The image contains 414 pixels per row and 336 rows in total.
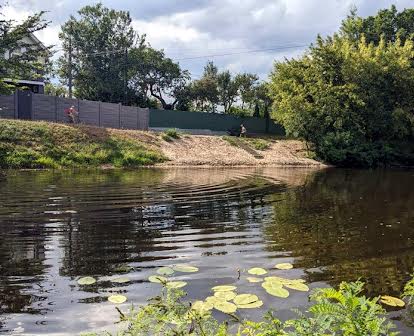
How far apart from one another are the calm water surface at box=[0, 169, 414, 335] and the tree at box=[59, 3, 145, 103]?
38.5m

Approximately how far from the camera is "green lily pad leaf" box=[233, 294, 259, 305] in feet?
15.2

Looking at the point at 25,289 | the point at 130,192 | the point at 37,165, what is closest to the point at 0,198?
the point at 130,192

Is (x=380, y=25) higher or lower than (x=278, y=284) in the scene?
higher

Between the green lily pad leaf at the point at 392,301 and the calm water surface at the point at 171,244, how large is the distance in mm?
280

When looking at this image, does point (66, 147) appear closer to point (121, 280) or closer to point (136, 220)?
point (136, 220)

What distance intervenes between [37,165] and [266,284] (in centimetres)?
1893

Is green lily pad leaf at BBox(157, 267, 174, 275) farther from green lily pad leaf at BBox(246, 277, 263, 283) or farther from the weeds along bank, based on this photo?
the weeds along bank

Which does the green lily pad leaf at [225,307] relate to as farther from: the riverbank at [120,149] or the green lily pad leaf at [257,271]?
the riverbank at [120,149]

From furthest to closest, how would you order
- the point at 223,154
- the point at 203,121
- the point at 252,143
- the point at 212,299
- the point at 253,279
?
the point at 203,121, the point at 252,143, the point at 223,154, the point at 253,279, the point at 212,299

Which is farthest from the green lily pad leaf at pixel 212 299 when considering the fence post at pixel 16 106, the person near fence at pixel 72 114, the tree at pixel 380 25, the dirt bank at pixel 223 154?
the tree at pixel 380 25

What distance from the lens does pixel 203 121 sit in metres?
41.8

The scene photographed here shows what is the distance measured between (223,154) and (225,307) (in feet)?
81.8

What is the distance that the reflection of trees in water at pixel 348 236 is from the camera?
19.5 ft

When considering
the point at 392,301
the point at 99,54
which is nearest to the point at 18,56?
the point at 392,301
